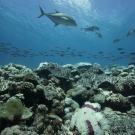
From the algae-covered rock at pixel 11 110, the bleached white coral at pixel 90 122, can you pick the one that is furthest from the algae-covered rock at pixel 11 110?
the bleached white coral at pixel 90 122

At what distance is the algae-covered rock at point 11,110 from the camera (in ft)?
11.7

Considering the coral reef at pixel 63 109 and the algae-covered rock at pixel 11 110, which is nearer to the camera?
the algae-covered rock at pixel 11 110

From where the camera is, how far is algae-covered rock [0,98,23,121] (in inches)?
141

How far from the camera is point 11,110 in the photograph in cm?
373

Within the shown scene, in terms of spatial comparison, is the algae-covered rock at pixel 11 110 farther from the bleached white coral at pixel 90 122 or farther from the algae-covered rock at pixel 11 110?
the bleached white coral at pixel 90 122

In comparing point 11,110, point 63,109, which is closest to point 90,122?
point 63,109

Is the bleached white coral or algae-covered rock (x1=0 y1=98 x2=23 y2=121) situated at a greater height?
algae-covered rock (x1=0 y1=98 x2=23 y2=121)

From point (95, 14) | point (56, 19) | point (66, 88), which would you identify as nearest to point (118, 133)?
point (66, 88)

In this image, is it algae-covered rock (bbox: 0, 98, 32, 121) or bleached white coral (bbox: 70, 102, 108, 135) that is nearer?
algae-covered rock (bbox: 0, 98, 32, 121)

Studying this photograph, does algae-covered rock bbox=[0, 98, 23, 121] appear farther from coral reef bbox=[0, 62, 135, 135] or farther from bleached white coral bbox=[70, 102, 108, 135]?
bleached white coral bbox=[70, 102, 108, 135]

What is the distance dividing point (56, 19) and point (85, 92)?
5360 millimetres

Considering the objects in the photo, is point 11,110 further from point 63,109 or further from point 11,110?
point 63,109

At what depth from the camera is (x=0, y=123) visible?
368cm

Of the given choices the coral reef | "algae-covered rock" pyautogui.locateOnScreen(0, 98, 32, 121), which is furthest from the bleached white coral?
"algae-covered rock" pyautogui.locateOnScreen(0, 98, 32, 121)
